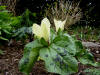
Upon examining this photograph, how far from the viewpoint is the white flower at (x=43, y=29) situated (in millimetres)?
1123

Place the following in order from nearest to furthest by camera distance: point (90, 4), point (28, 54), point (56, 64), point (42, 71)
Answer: point (56, 64), point (28, 54), point (42, 71), point (90, 4)

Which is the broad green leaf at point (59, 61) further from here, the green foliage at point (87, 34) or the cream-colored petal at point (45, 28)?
the green foliage at point (87, 34)

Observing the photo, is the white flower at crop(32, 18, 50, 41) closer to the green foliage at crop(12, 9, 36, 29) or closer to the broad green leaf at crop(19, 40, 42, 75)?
the broad green leaf at crop(19, 40, 42, 75)

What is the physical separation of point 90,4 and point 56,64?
6692 millimetres

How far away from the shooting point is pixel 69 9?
5371 mm

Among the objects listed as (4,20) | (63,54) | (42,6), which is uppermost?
(42,6)

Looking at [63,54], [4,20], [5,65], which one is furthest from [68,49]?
[4,20]

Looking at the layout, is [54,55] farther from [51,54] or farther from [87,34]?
[87,34]

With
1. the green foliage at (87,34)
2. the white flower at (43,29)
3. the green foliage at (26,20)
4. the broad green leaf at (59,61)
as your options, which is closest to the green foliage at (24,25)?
the green foliage at (26,20)

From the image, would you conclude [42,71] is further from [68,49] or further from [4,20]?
[4,20]

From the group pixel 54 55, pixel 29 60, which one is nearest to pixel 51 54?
pixel 54 55

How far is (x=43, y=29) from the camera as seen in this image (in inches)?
44.4

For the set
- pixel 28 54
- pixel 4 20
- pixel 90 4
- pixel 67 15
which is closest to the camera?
pixel 28 54

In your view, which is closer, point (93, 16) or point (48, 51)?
point (48, 51)
